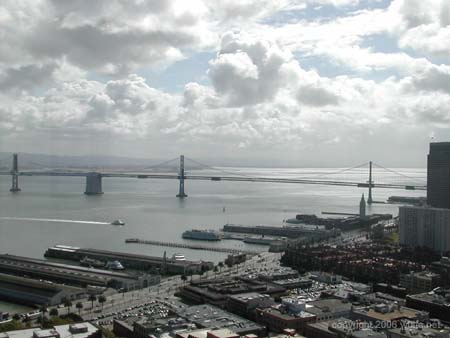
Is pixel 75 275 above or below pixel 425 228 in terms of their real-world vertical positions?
below

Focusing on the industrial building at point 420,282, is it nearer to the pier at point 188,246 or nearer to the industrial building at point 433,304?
the industrial building at point 433,304

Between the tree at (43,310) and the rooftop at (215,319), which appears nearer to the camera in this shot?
the rooftop at (215,319)

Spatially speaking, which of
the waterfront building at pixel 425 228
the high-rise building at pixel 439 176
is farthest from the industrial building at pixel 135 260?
the high-rise building at pixel 439 176

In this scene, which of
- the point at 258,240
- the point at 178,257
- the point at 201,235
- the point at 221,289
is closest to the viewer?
the point at 221,289

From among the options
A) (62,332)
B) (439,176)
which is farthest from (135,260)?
(439,176)

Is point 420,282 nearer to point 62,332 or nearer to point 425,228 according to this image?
point 425,228

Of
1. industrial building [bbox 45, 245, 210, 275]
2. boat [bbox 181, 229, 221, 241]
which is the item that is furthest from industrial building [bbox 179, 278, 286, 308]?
boat [bbox 181, 229, 221, 241]
